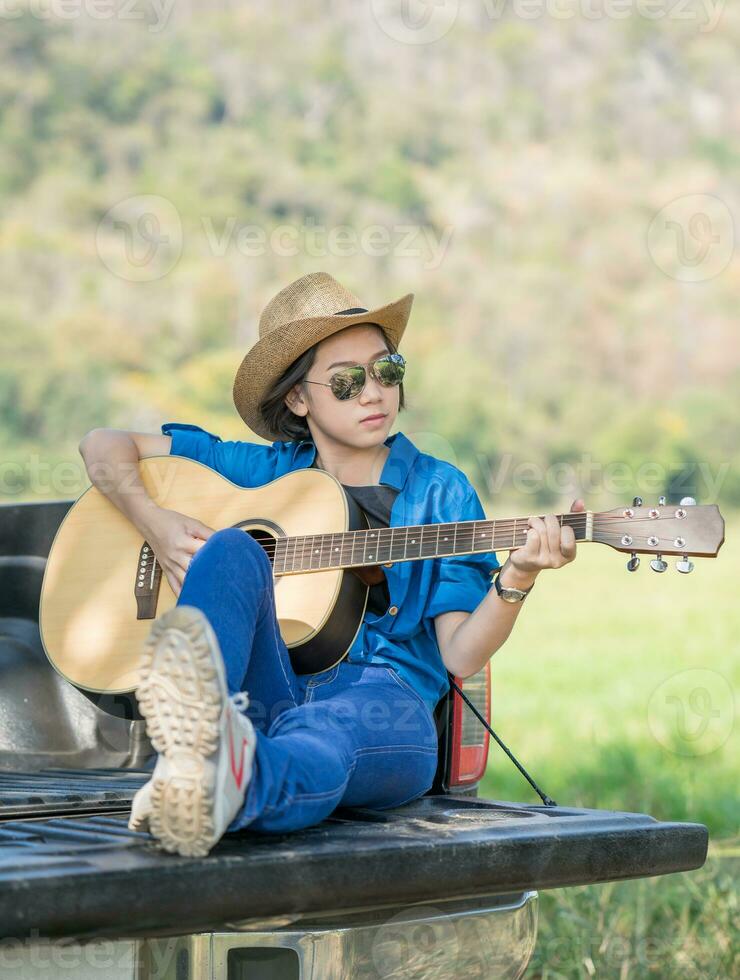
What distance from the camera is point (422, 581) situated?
3086 millimetres

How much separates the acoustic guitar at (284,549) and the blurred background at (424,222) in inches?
396

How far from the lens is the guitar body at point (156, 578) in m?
3.03

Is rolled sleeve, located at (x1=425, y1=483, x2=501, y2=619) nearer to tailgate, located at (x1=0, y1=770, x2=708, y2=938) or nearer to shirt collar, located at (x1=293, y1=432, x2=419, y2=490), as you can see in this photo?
shirt collar, located at (x1=293, y1=432, x2=419, y2=490)

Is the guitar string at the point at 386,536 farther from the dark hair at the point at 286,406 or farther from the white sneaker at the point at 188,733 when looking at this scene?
the white sneaker at the point at 188,733

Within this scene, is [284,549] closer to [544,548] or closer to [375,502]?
[375,502]

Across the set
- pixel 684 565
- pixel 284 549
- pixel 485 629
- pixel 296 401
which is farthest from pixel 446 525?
pixel 296 401

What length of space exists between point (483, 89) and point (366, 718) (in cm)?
2517

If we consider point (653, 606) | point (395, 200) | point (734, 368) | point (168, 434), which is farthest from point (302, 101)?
point (168, 434)

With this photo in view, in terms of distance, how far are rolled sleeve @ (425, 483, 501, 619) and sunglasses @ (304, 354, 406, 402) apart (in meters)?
0.37

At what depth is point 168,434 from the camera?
370cm

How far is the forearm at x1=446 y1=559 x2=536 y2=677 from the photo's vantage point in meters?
2.77

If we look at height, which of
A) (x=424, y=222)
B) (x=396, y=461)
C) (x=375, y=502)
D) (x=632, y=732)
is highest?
(x=424, y=222)

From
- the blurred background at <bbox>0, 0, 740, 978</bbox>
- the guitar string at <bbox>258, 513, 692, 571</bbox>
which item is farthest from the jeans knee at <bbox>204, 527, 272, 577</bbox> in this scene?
the blurred background at <bbox>0, 0, 740, 978</bbox>

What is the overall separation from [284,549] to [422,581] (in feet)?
1.10
